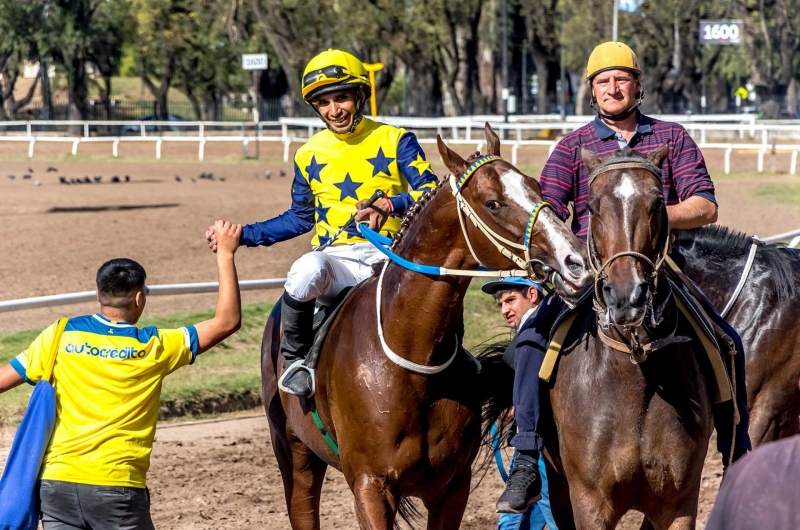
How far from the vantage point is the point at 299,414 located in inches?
206

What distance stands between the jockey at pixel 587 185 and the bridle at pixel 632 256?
0.41 meters

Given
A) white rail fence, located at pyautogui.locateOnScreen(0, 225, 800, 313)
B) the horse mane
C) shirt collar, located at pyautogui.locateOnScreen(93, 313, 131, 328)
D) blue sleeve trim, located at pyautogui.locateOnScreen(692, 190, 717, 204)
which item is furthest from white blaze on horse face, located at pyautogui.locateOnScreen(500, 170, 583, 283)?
white rail fence, located at pyautogui.locateOnScreen(0, 225, 800, 313)

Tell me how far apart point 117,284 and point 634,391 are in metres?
2.04

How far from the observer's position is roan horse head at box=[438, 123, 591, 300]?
385cm

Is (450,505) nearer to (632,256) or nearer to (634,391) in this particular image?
(634,391)

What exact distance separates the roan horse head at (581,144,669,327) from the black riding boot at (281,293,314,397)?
1544 mm

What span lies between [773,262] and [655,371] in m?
2.36

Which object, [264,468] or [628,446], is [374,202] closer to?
[628,446]

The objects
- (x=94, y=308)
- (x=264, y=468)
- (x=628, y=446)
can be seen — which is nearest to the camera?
(x=628, y=446)

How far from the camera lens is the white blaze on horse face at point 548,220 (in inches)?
152

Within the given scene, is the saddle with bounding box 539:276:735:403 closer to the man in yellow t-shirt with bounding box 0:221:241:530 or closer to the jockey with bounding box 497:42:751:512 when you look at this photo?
the jockey with bounding box 497:42:751:512

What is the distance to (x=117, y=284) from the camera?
430cm

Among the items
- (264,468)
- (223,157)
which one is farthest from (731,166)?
(264,468)

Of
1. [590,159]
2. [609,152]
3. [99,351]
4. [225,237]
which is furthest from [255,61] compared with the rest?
[590,159]
